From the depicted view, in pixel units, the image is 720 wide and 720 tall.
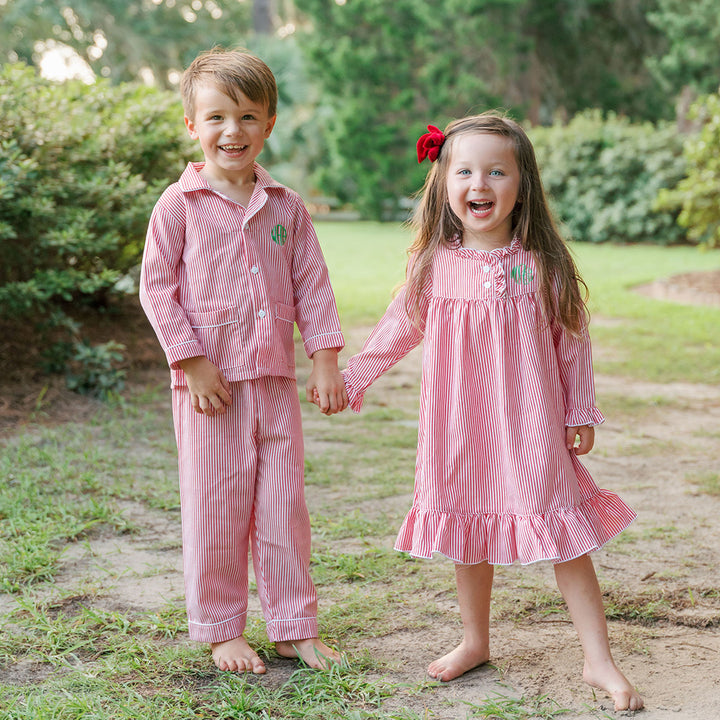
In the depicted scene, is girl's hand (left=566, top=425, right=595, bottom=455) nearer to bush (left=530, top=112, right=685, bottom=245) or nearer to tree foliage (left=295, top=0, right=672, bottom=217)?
bush (left=530, top=112, right=685, bottom=245)

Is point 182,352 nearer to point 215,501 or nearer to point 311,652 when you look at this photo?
point 215,501

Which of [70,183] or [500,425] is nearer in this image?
[500,425]

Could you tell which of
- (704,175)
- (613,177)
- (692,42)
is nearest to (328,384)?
(704,175)

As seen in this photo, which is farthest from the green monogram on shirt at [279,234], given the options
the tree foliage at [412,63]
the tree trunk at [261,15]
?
the tree trunk at [261,15]

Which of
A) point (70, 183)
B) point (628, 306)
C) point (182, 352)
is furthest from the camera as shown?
point (628, 306)

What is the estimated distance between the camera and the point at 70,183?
527 cm

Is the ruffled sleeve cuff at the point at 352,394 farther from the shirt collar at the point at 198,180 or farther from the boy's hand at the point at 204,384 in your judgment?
the shirt collar at the point at 198,180

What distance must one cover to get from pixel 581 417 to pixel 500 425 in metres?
0.22

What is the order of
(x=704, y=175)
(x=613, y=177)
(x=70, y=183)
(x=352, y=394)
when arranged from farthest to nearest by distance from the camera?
(x=613, y=177) → (x=704, y=175) → (x=70, y=183) → (x=352, y=394)

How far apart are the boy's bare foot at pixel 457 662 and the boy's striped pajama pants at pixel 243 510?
13.4 inches

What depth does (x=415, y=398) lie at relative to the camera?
5.64 metres

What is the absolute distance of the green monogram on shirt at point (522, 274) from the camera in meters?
2.27

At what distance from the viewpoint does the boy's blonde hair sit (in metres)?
2.28

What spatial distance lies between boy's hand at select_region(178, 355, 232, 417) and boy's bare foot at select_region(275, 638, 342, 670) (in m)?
0.68
